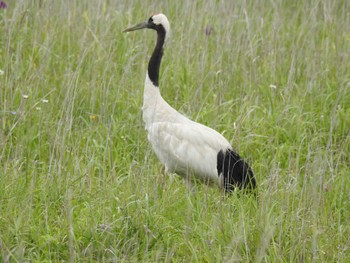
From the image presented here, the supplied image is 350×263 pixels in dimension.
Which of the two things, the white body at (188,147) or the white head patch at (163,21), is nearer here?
the white body at (188,147)

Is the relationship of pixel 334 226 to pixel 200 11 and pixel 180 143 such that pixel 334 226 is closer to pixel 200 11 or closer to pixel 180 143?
pixel 180 143

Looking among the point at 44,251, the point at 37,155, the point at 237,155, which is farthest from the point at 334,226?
the point at 37,155

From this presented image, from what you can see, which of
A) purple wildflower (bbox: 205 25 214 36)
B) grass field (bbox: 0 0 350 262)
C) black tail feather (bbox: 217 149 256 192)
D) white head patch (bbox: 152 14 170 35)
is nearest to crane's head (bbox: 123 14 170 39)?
white head patch (bbox: 152 14 170 35)

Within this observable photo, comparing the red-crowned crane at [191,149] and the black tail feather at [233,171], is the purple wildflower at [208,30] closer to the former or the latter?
the red-crowned crane at [191,149]

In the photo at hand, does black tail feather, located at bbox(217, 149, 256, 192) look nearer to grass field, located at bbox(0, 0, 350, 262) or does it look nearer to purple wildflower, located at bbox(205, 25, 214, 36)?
grass field, located at bbox(0, 0, 350, 262)

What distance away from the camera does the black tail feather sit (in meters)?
4.98

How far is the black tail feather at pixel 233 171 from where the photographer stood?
16.3 feet

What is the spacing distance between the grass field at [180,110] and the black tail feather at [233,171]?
93mm

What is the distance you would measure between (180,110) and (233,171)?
43.1 inches

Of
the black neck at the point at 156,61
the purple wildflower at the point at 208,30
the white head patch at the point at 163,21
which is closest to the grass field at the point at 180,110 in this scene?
the purple wildflower at the point at 208,30

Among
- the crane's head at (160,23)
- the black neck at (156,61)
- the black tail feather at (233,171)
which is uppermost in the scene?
the crane's head at (160,23)

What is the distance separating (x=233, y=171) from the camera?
5125 mm

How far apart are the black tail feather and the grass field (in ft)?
0.30

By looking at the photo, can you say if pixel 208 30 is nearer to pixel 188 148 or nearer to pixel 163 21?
pixel 163 21
